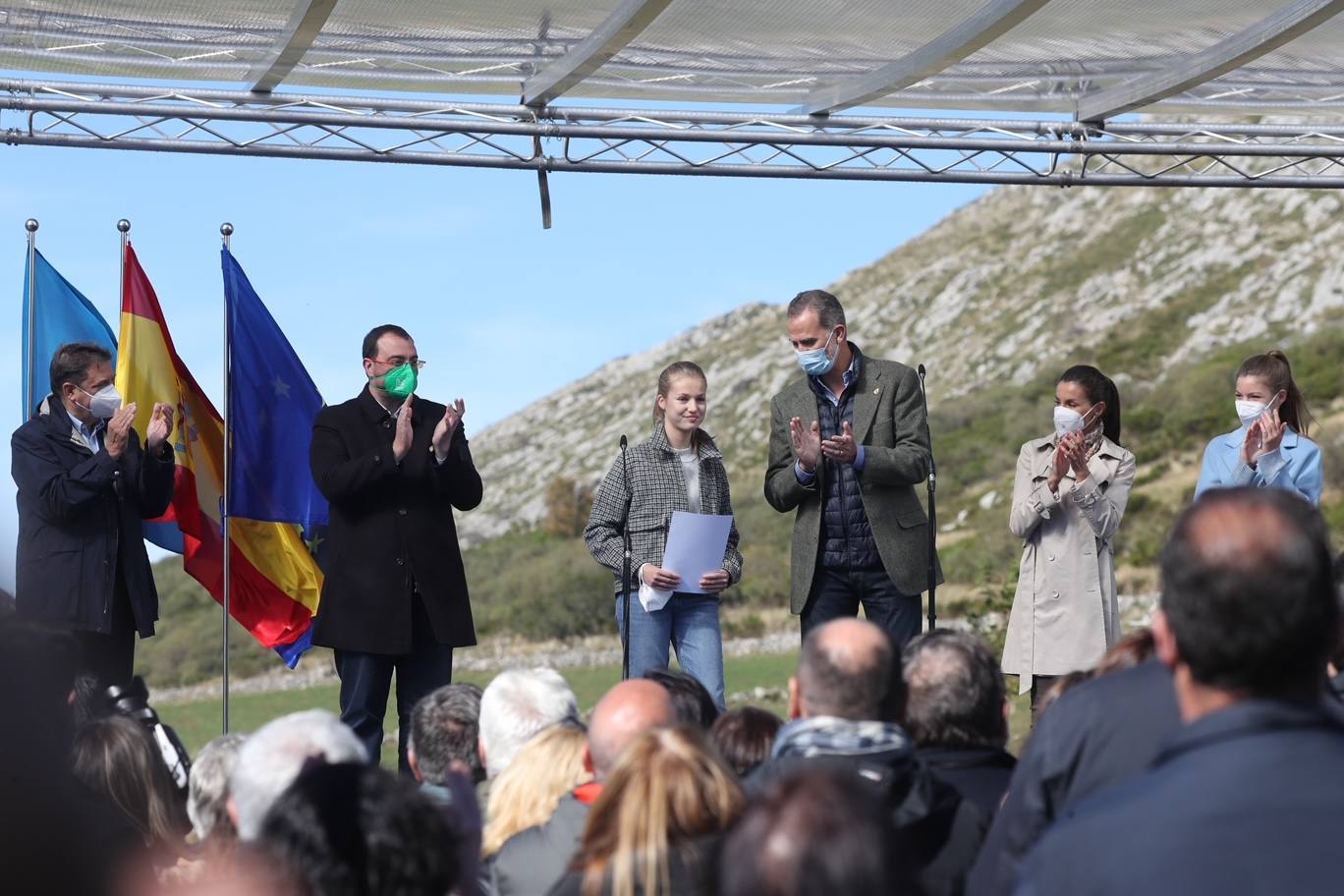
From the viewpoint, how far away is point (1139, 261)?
63344 mm

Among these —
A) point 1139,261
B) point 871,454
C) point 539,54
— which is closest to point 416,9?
point 539,54

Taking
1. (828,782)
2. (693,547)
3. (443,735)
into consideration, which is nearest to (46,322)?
(693,547)

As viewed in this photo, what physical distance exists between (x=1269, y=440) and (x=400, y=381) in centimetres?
374

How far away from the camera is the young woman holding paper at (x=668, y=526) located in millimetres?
7293

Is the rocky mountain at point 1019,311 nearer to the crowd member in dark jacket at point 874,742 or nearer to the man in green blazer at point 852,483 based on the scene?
the man in green blazer at point 852,483

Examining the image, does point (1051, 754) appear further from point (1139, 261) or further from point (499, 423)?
point (499, 423)

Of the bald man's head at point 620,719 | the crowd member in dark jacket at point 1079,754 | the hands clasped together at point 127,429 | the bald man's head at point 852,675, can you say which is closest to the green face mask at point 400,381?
the hands clasped together at point 127,429

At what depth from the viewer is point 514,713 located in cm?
432

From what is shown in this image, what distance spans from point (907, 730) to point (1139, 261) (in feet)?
206

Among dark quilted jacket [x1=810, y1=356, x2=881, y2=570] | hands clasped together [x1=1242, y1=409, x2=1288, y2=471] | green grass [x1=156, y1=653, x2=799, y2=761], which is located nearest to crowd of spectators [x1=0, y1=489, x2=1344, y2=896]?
hands clasped together [x1=1242, y1=409, x2=1288, y2=471]

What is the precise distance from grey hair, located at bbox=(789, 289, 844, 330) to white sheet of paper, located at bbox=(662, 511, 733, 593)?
3.43ft

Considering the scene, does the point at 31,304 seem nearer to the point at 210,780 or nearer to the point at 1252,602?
the point at 210,780

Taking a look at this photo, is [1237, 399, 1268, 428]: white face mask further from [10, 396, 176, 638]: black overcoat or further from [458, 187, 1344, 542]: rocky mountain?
[458, 187, 1344, 542]: rocky mountain

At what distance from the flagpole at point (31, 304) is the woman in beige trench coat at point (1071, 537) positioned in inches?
207
